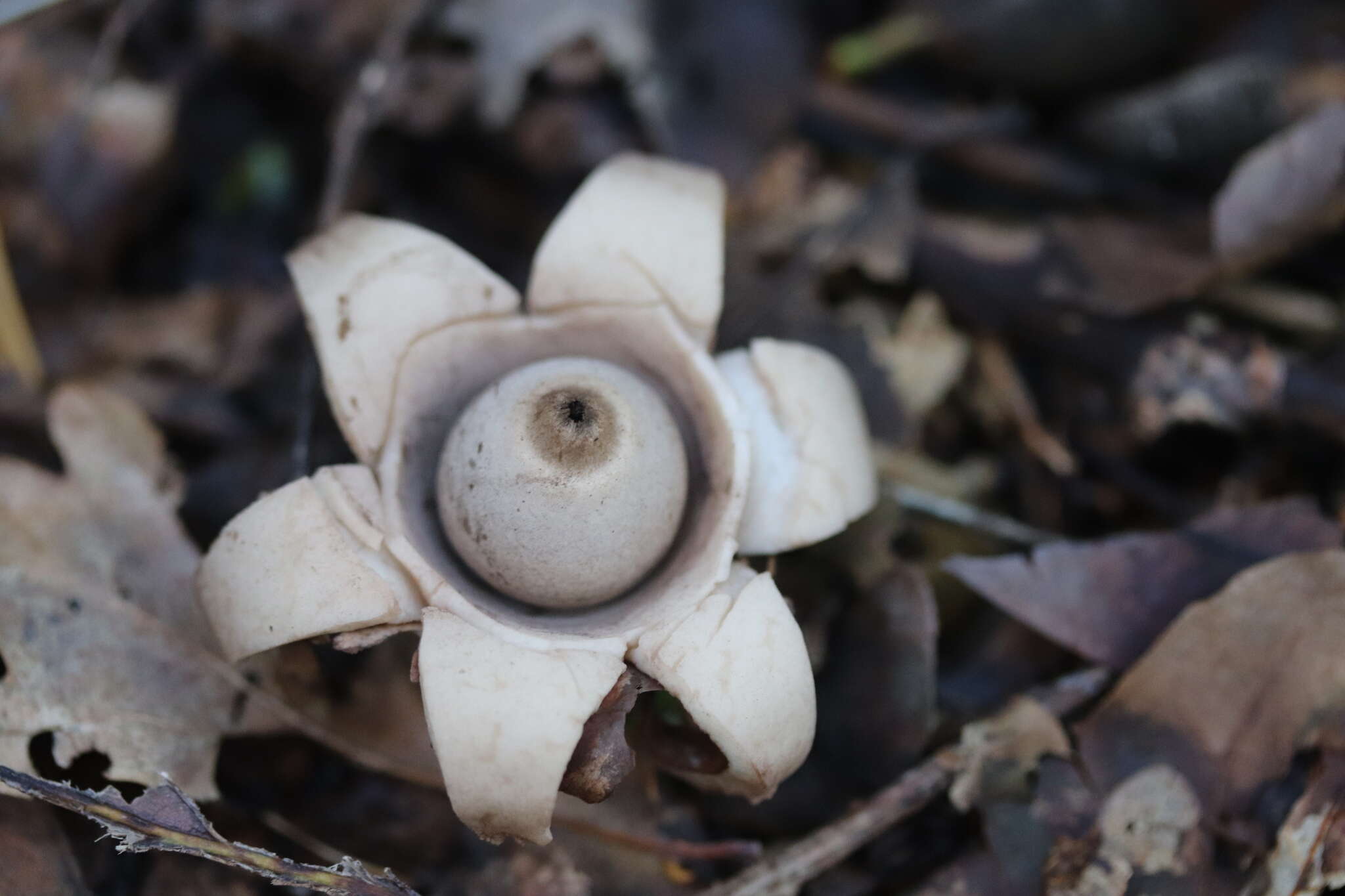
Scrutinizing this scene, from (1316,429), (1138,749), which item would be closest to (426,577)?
(1138,749)

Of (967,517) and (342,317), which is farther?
(967,517)

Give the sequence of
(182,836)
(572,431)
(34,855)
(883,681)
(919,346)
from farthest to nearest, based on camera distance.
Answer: (919,346) < (883,681) < (34,855) < (572,431) < (182,836)

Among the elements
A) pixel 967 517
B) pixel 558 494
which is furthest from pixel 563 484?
pixel 967 517

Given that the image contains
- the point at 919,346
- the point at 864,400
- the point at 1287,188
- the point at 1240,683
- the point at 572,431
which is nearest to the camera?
the point at 572,431

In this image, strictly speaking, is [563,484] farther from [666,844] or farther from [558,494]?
[666,844]

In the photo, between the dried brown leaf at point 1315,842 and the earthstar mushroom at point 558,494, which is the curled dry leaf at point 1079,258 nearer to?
the earthstar mushroom at point 558,494

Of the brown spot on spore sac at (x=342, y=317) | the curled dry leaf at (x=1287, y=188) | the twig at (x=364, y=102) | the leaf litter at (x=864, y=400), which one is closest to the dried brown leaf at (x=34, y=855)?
the leaf litter at (x=864, y=400)

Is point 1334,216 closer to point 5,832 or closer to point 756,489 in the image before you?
point 756,489
